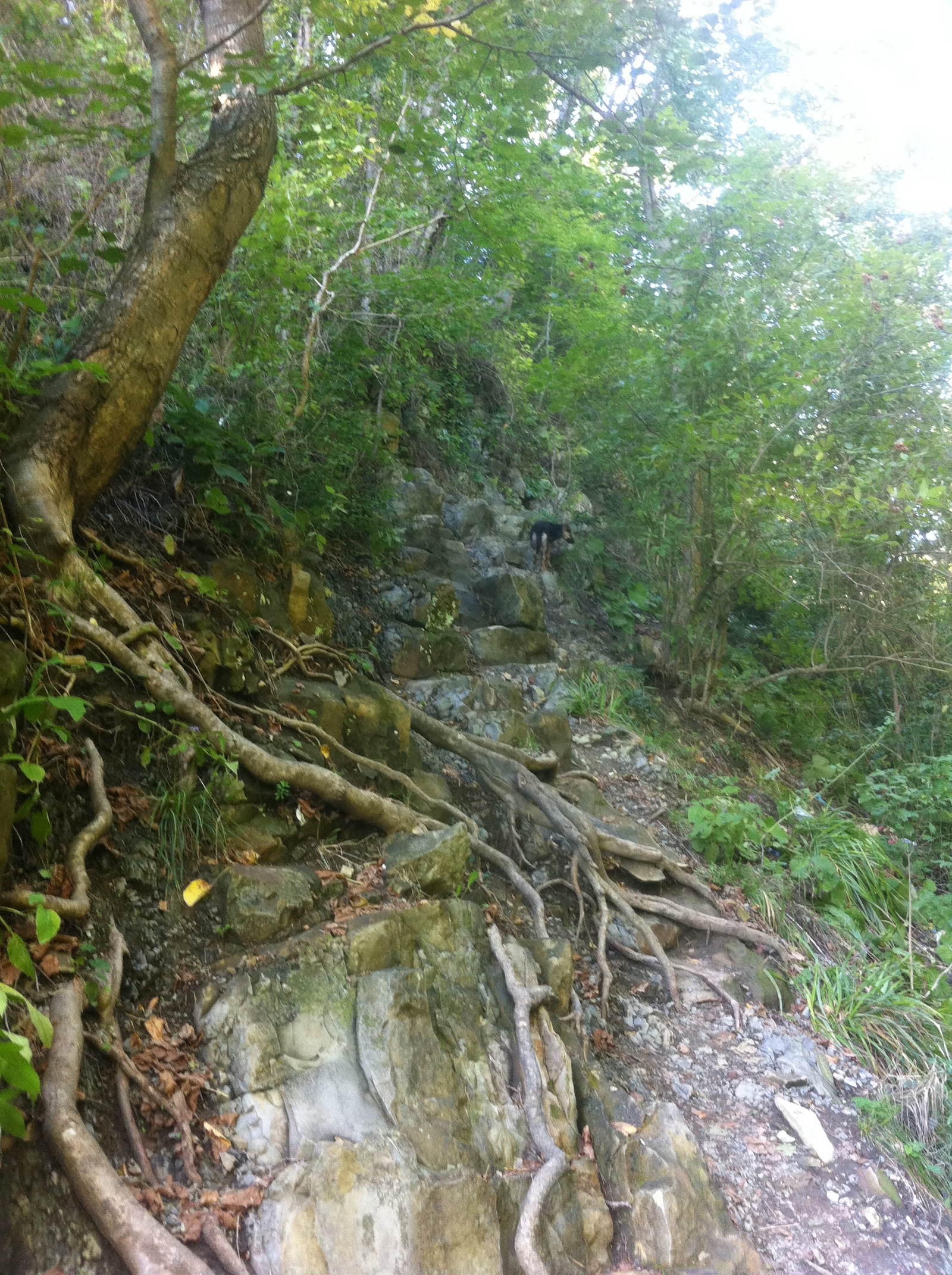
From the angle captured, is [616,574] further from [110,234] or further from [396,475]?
[110,234]

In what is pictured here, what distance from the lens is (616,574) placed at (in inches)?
441

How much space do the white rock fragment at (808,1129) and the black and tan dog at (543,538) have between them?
734 cm

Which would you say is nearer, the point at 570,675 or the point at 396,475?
the point at 570,675

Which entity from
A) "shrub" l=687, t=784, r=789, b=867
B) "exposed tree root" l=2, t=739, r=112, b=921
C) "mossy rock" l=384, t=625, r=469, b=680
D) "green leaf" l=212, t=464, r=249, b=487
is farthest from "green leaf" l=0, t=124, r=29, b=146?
"shrub" l=687, t=784, r=789, b=867

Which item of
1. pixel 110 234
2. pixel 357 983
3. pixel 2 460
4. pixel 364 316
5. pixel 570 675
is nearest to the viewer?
pixel 357 983

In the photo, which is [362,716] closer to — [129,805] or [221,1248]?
[129,805]

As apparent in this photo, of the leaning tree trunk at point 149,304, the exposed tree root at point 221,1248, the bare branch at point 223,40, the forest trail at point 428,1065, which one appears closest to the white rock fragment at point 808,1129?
the forest trail at point 428,1065

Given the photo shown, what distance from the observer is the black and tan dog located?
412 inches

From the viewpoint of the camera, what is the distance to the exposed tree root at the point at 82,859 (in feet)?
7.70

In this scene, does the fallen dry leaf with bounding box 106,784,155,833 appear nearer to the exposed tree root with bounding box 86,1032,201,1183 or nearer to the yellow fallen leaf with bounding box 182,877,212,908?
the yellow fallen leaf with bounding box 182,877,212,908

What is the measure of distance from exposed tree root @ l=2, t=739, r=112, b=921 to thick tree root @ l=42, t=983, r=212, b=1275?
19.1 inches

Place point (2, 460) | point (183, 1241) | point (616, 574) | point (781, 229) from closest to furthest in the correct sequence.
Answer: point (183, 1241), point (2, 460), point (781, 229), point (616, 574)

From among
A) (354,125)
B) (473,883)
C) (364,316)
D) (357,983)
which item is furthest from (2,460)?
(354,125)

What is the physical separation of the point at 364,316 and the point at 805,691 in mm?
6573
